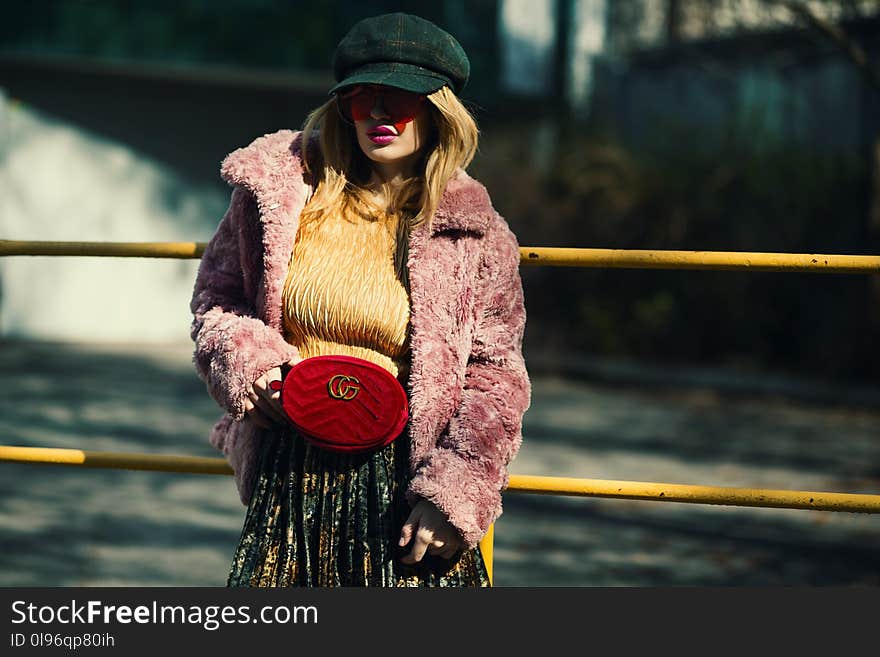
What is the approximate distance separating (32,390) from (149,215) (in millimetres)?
5031

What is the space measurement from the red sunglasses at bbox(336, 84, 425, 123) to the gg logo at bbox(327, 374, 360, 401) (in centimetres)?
49

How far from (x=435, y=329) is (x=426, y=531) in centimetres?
36

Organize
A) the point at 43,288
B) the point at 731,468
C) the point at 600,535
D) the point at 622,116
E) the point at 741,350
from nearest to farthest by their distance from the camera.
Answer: the point at 600,535, the point at 731,468, the point at 741,350, the point at 43,288, the point at 622,116

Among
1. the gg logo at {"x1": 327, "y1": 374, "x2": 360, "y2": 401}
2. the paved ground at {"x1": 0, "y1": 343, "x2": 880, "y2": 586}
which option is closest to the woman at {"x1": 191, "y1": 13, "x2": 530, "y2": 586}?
the gg logo at {"x1": 327, "y1": 374, "x2": 360, "y2": 401}

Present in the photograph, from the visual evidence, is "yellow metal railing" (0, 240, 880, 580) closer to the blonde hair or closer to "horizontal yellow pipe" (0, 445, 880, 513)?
"horizontal yellow pipe" (0, 445, 880, 513)

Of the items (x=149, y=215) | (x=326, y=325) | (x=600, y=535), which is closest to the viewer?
(x=326, y=325)

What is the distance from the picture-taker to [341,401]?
6.53ft

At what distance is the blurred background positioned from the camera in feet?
31.0

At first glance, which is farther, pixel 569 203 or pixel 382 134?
pixel 569 203

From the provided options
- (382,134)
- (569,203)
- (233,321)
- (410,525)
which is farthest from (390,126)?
(569,203)

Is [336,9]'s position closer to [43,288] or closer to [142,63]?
[142,63]

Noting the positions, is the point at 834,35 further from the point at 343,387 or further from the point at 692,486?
the point at 343,387

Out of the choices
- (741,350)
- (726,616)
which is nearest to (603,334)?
(741,350)

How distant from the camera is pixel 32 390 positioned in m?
10.4
